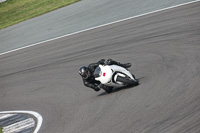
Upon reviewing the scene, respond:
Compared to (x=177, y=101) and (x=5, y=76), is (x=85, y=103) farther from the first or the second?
(x=5, y=76)

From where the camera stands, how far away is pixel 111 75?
11.0 metres

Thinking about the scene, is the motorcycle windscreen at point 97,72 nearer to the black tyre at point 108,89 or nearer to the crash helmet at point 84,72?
the crash helmet at point 84,72

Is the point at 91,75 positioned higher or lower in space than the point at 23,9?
higher

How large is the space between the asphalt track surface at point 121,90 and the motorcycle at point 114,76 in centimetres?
21

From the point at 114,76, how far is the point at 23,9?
20068mm

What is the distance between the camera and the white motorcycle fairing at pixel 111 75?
11.1 metres

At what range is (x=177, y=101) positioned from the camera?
8.84 metres

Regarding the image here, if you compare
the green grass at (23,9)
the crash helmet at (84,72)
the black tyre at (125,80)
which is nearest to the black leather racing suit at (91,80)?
the crash helmet at (84,72)

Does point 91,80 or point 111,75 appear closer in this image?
point 111,75

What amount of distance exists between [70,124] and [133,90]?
1827mm

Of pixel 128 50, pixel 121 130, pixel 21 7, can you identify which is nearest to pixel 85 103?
pixel 121 130

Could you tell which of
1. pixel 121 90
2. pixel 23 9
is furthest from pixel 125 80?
pixel 23 9

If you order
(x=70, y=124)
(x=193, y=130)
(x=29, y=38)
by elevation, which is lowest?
(x=29, y=38)

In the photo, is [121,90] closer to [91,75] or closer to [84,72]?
[91,75]
